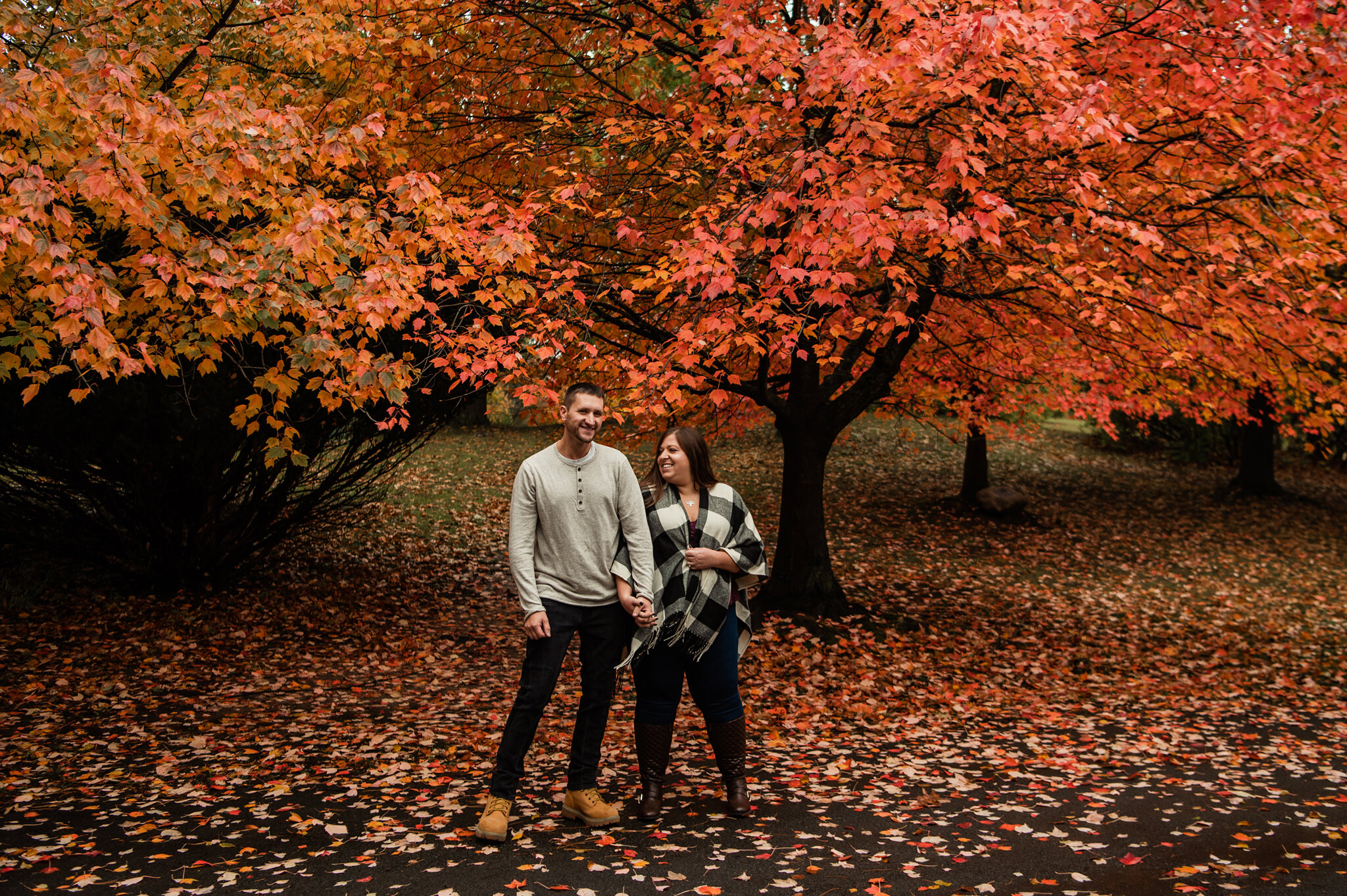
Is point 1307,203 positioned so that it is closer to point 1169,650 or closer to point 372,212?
point 1169,650

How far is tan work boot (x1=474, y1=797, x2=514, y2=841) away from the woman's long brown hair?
1.48 meters

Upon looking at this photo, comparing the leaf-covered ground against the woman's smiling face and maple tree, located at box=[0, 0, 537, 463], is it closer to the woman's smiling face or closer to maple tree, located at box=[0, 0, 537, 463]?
the woman's smiling face

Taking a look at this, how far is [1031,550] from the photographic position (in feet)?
48.9

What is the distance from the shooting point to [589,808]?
423 centimetres

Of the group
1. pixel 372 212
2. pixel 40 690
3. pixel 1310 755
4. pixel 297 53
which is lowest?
pixel 40 690

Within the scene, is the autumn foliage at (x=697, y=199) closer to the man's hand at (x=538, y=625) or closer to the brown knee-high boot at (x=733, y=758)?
the man's hand at (x=538, y=625)

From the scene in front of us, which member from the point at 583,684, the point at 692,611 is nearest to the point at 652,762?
the point at 583,684

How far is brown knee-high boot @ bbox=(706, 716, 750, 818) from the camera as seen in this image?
4.45 m

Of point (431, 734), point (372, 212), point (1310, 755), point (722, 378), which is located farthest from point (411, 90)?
point (1310, 755)

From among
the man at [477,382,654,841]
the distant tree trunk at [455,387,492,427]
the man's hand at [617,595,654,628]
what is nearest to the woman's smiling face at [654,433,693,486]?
the man at [477,382,654,841]

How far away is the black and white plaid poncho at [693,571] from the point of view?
4.25 metres

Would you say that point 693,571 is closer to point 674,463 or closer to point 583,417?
point 674,463

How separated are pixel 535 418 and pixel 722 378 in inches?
82.5

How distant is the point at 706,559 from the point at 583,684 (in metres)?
0.79
